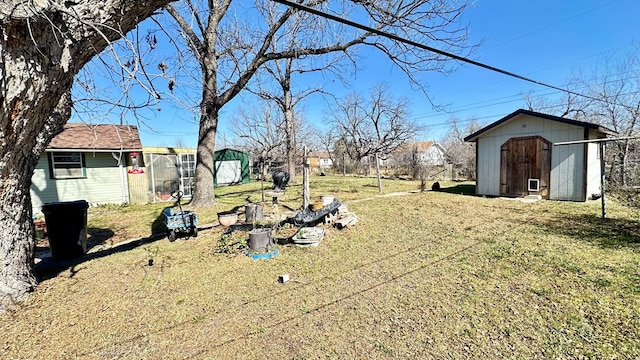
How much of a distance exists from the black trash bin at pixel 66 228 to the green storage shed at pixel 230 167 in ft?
39.4

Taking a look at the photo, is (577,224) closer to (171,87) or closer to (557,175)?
(557,175)

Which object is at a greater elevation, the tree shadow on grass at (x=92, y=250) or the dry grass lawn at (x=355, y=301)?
the tree shadow on grass at (x=92, y=250)

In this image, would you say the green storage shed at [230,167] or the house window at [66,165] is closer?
the house window at [66,165]

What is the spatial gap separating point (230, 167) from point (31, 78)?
52.2 ft

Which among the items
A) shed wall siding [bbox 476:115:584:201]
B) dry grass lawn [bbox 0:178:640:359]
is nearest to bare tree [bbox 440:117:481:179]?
shed wall siding [bbox 476:115:584:201]

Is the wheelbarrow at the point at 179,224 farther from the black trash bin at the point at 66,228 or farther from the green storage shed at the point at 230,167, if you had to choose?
the green storage shed at the point at 230,167

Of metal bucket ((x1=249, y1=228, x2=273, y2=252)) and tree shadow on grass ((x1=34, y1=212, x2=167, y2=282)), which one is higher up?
metal bucket ((x1=249, y1=228, x2=273, y2=252))

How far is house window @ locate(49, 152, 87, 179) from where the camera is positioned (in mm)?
9031

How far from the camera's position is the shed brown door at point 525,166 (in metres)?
8.91

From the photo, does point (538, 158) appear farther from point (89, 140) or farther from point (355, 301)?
point (89, 140)

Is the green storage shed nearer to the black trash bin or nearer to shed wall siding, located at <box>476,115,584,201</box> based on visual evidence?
the black trash bin

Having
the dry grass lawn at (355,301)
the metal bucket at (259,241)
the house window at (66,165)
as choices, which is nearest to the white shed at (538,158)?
the dry grass lawn at (355,301)

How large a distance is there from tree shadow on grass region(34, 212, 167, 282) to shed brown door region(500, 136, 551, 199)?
11.2 meters

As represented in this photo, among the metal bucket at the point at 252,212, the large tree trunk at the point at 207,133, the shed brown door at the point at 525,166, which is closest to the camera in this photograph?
Result: the metal bucket at the point at 252,212
